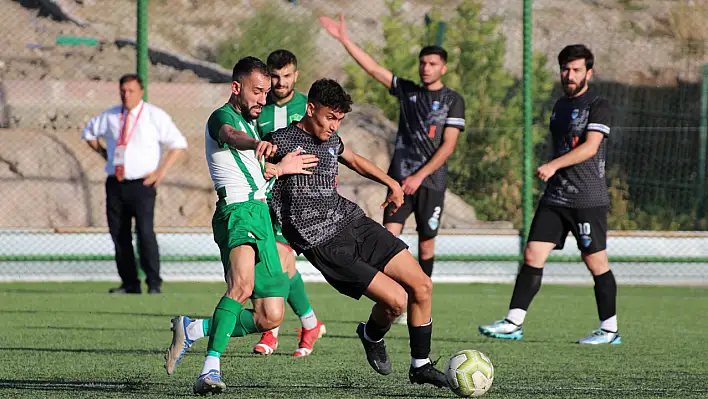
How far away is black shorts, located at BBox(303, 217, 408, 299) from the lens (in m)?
5.69

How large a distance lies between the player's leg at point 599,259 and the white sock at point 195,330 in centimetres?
323

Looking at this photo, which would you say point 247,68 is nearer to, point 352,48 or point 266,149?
point 266,149

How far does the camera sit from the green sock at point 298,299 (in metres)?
7.00

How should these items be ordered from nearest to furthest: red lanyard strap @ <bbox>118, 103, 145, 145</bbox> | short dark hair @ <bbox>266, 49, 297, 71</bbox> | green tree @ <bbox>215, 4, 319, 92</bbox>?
short dark hair @ <bbox>266, 49, 297, 71</bbox> → red lanyard strap @ <bbox>118, 103, 145, 145</bbox> → green tree @ <bbox>215, 4, 319, 92</bbox>

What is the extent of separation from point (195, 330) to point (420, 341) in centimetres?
113

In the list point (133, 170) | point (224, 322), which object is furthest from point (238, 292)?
point (133, 170)

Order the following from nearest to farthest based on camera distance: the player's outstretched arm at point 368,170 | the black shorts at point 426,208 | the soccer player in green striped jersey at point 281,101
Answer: the player's outstretched arm at point 368,170 < the soccer player in green striped jersey at point 281,101 < the black shorts at point 426,208

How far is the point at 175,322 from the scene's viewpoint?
5.64 meters

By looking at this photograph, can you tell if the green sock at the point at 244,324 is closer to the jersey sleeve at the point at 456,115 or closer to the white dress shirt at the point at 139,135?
the jersey sleeve at the point at 456,115

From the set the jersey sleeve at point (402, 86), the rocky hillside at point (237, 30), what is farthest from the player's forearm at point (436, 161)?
the rocky hillside at point (237, 30)

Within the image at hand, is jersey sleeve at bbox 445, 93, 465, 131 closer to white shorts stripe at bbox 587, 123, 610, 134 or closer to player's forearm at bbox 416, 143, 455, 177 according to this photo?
player's forearm at bbox 416, 143, 455, 177

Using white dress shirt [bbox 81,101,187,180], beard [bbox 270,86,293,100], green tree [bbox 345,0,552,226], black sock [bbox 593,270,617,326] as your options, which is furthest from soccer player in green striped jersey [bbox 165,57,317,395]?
green tree [bbox 345,0,552,226]

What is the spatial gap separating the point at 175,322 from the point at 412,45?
11889 millimetres

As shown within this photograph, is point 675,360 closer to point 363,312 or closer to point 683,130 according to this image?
point 363,312
